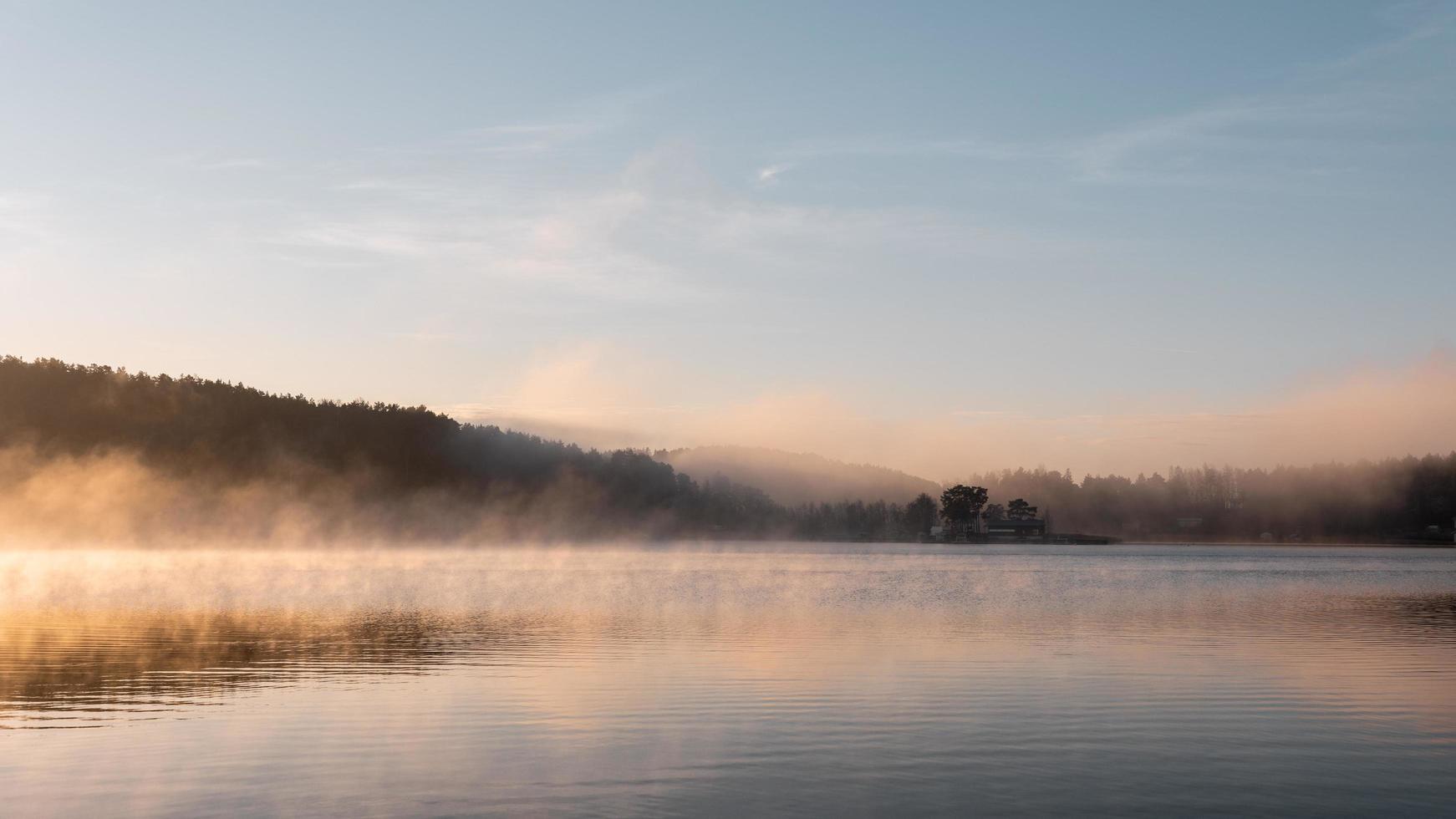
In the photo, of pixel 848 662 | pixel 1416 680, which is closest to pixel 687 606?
pixel 848 662

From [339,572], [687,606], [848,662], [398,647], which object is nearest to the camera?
[848,662]

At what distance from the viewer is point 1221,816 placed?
21.6 metres

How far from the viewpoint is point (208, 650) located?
49.8 metres

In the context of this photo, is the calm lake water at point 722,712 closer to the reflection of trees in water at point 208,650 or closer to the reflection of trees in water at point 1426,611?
the reflection of trees in water at point 208,650

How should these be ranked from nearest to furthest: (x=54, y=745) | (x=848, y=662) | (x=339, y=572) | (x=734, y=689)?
1. (x=54, y=745)
2. (x=734, y=689)
3. (x=848, y=662)
4. (x=339, y=572)

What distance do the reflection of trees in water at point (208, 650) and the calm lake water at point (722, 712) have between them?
0.26 meters

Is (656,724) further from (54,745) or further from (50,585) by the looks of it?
(50,585)

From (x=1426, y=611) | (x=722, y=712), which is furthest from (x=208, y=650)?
(x=1426, y=611)

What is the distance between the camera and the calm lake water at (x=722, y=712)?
23.2m

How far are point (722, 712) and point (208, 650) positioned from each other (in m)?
26.2

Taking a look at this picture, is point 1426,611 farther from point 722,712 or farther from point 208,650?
point 208,650

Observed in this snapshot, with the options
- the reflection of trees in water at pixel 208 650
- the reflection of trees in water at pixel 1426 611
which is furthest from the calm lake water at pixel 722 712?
the reflection of trees in water at pixel 1426 611

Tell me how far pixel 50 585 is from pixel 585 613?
51.0 meters

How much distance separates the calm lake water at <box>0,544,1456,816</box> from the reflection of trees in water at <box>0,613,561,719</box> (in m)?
0.26
